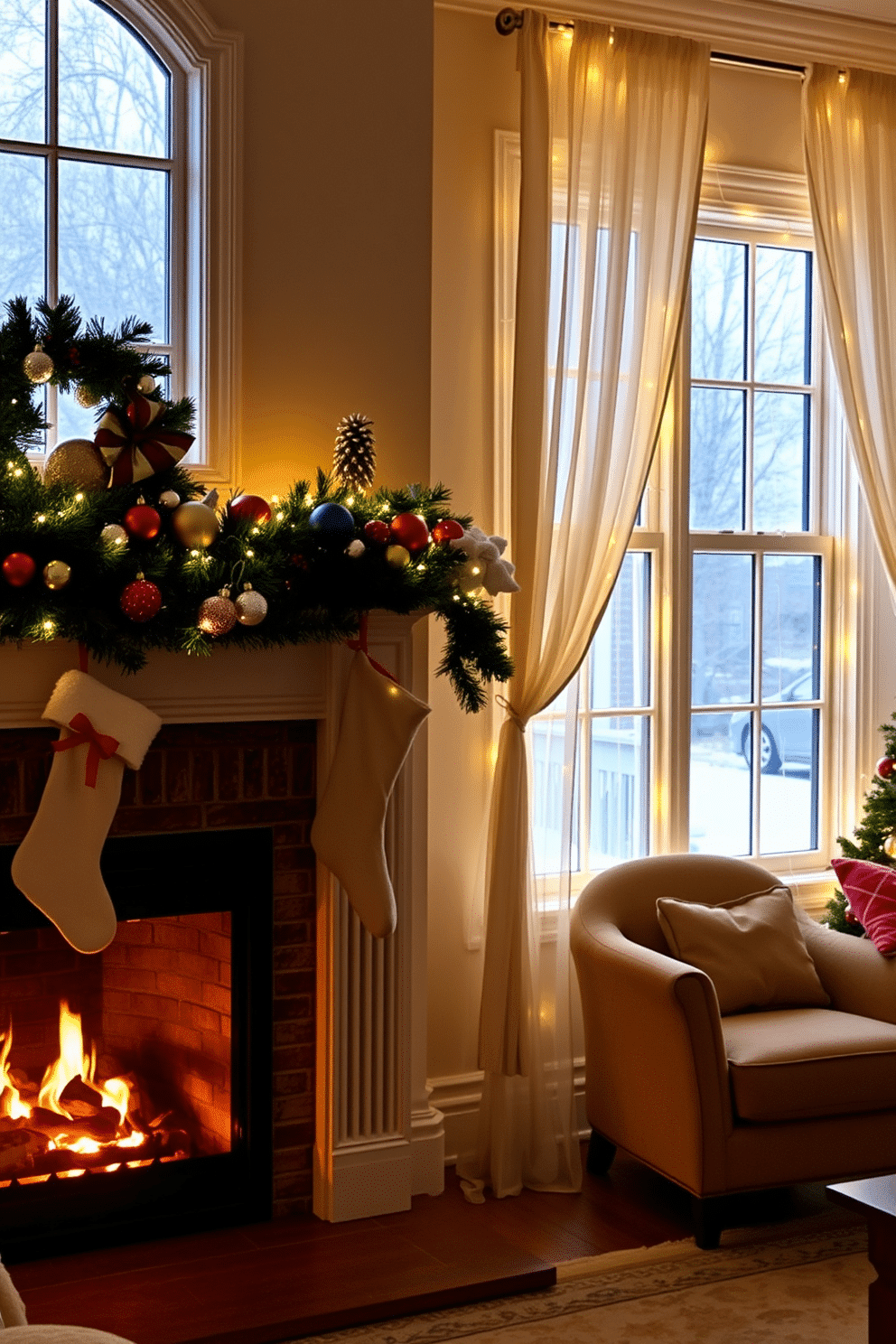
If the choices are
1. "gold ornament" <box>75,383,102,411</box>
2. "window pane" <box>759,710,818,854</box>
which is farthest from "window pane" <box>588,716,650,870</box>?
"gold ornament" <box>75,383,102,411</box>

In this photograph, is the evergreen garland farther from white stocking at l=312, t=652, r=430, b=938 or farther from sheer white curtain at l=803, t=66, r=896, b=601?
sheer white curtain at l=803, t=66, r=896, b=601

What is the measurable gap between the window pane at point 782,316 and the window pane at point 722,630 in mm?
582

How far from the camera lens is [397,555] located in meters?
3.04

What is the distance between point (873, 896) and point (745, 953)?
1.44 ft

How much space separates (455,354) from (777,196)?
48.2 inches

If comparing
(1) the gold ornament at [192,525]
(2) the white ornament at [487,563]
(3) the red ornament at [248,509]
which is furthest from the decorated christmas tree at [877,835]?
(1) the gold ornament at [192,525]

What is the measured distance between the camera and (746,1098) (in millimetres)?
3266

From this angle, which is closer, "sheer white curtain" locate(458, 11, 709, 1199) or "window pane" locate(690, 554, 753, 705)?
"sheer white curtain" locate(458, 11, 709, 1199)

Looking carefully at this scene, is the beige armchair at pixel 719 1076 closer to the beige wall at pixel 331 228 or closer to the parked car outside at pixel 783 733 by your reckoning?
the parked car outside at pixel 783 733

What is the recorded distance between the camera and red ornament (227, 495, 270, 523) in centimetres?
300

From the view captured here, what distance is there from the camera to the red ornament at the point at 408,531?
3.05m

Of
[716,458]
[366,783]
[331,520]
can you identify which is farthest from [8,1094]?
[716,458]

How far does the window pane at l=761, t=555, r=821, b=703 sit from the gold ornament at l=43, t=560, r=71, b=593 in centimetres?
243

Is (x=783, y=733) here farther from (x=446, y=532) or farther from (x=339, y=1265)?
(x=339, y=1265)
